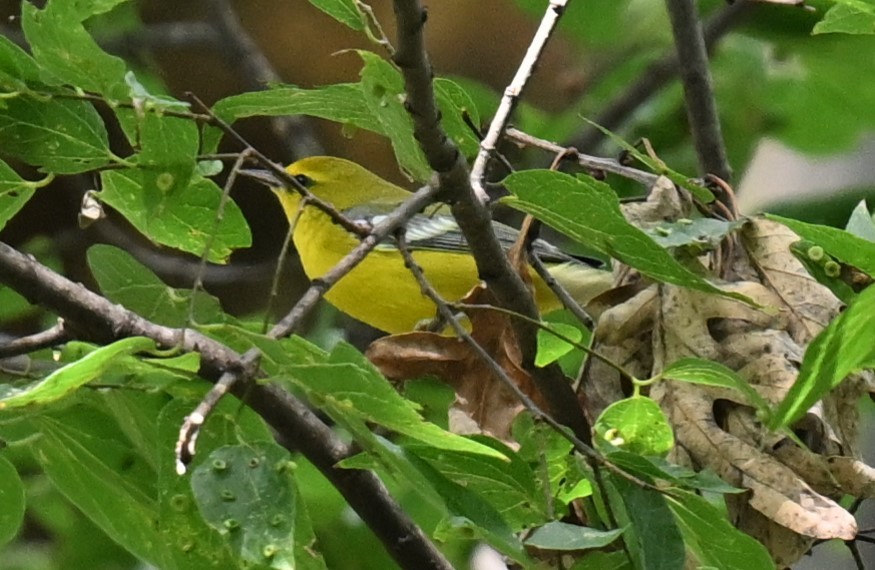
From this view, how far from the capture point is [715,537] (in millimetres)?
691

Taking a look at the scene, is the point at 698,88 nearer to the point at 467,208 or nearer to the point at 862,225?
the point at 862,225

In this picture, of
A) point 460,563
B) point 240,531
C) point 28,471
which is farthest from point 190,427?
point 28,471

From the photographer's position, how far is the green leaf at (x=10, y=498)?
2.42ft

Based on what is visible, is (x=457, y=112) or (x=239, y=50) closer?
(x=457, y=112)

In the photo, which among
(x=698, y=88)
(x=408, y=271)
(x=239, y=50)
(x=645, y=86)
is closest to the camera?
(x=698, y=88)

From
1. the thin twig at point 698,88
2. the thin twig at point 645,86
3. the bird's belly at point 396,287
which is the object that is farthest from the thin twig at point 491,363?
the thin twig at point 645,86

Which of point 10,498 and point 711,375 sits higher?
point 711,375

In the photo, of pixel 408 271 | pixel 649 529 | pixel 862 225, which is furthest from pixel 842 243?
pixel 408 271

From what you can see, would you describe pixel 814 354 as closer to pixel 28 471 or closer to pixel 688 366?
pixel 688 366

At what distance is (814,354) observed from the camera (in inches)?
24.0

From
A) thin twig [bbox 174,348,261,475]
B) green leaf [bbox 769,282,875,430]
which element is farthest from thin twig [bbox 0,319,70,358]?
green leaf [bbox 769,282,875,430]

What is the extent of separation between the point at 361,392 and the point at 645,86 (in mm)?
1354

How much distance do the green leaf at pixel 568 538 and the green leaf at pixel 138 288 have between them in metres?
0.28

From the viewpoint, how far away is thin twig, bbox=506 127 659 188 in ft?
2.96
